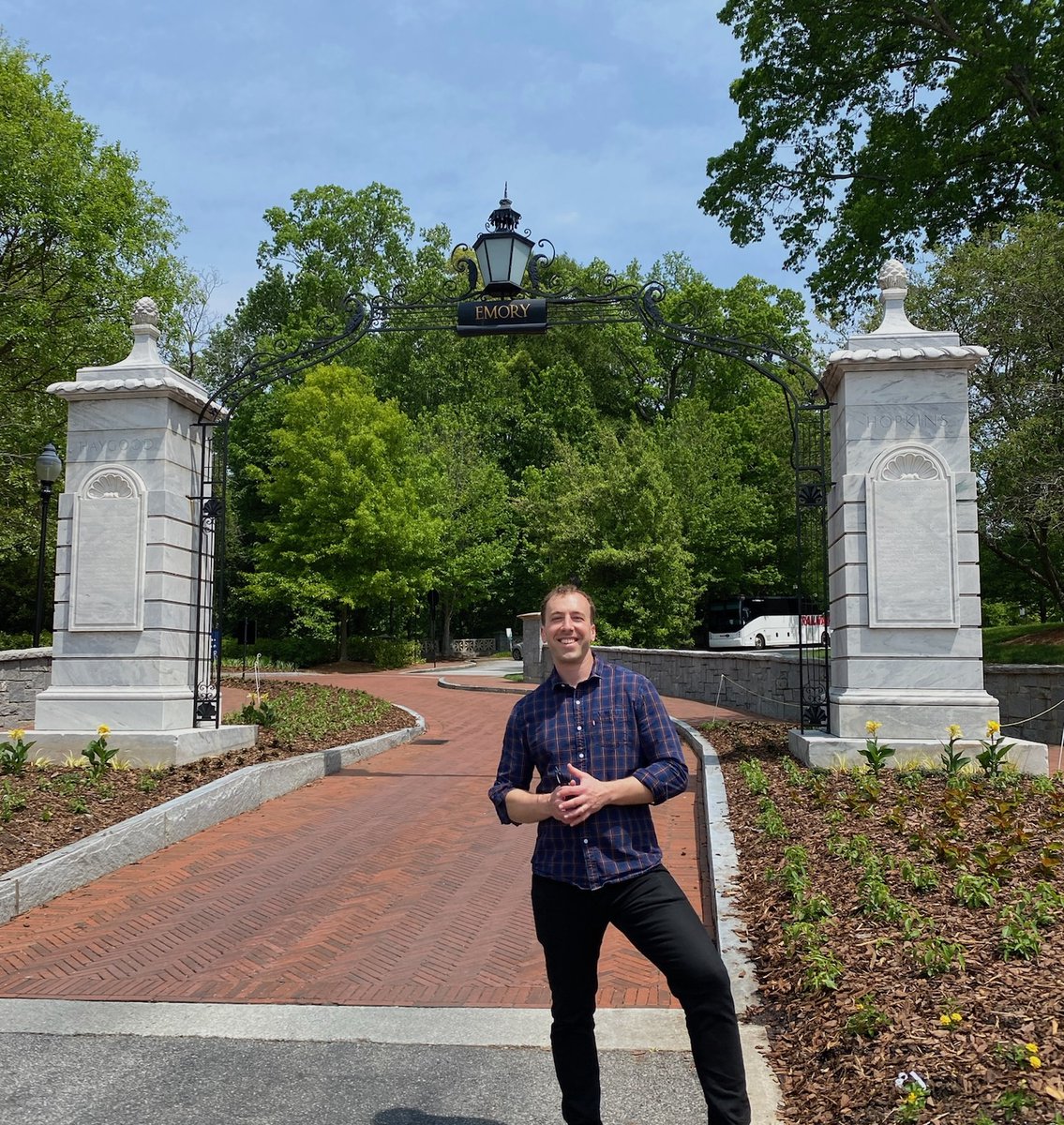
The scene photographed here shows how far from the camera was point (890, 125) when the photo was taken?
70.8ft

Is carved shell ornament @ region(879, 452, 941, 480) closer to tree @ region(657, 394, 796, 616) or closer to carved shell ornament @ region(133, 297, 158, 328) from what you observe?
carved shell ornament @ region(133, 297, 158, 328)

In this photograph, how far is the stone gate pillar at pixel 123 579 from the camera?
9.62m

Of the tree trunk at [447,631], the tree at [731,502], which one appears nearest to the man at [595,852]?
the tree at [731,502]

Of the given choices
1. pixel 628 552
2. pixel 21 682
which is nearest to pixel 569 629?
pixel 21 682

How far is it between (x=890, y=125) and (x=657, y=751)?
2230 centimetres

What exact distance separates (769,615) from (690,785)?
3061 cm

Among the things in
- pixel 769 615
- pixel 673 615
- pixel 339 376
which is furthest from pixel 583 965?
pixel 769 615

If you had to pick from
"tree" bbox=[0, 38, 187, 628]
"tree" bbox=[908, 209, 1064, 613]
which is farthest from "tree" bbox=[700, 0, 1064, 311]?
"tree" bbox=[0, 38, 187, 628]

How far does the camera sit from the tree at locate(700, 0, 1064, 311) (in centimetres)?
1831

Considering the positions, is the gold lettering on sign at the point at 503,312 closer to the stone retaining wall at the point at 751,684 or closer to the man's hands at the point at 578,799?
the stone retaining wall at the point at 751,684

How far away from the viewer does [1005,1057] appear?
3248 millimetres

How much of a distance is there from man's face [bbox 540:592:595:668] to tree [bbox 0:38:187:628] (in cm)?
2166

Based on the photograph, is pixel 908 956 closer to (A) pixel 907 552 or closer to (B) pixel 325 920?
(B) pixel 325 920

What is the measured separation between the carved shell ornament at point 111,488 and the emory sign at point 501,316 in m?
3.87
